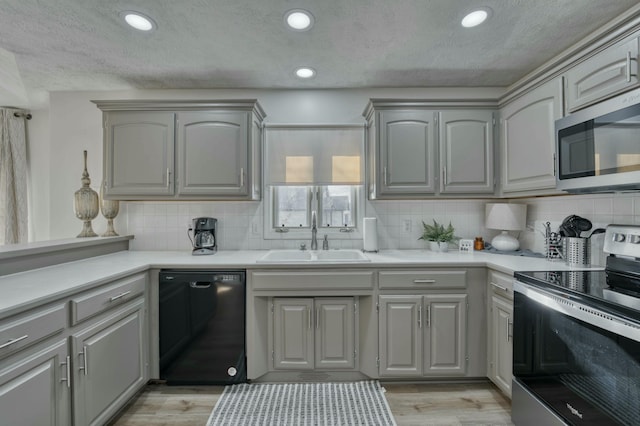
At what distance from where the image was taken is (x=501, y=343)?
1.92m

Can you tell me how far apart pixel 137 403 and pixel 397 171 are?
250 cm

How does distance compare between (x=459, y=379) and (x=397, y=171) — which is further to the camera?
(x=397, y=171)

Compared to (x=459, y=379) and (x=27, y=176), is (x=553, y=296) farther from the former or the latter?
(x=27, y=176)

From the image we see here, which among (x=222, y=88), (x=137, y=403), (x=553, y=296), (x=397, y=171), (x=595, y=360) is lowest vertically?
(x=137, y=403)

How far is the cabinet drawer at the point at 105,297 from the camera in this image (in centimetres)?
144

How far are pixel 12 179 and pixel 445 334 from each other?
457 cm

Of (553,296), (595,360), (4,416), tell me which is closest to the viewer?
(4,416)

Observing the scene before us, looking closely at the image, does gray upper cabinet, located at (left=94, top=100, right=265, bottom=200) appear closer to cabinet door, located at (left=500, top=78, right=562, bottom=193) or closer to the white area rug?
the white area rug

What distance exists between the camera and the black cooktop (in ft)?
3.66

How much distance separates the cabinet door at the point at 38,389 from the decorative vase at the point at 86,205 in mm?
1580

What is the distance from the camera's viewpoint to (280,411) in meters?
1.86

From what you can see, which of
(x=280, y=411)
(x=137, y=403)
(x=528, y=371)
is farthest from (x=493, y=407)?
(x=137, y=403)

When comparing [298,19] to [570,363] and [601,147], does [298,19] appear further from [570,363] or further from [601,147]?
[570,363]

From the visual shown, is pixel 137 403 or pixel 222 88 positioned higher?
pixel 222 88
